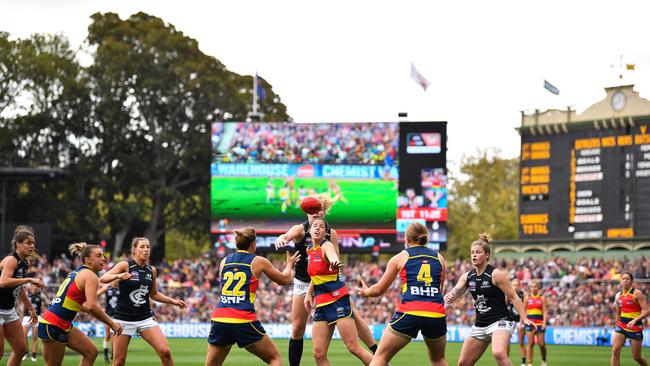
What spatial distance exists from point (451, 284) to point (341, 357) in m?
13.8

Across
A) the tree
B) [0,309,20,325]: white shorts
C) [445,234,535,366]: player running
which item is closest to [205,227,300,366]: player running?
[445,234,535,366]: player running

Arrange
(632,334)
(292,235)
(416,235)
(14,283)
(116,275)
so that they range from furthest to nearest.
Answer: (632,334) < (14,283) < (292,235) < (116,275) < (416,235)

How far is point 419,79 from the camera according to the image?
48.9 m

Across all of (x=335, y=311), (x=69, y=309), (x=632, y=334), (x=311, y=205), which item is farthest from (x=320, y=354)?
(x=632, y=334)

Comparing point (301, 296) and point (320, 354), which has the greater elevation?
point (301, 296)

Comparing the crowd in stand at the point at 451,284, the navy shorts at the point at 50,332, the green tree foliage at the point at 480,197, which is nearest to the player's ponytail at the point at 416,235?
the navy shorts at the point at 50,332

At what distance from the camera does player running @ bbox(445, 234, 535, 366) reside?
15.8 meters

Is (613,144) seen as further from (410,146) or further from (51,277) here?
(51,277)

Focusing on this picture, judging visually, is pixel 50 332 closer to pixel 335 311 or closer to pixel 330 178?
pixel 335 311

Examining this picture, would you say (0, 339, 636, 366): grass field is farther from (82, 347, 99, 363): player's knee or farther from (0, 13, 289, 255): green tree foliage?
(0, 13, 289, 255): green tree foliage

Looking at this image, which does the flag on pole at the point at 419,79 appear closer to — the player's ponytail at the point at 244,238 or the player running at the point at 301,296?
the player running at the point at 301,296

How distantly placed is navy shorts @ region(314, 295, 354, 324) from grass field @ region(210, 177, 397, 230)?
27473mm

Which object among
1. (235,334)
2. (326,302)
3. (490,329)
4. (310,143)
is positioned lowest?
(490,329)

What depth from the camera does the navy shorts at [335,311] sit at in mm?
15516
